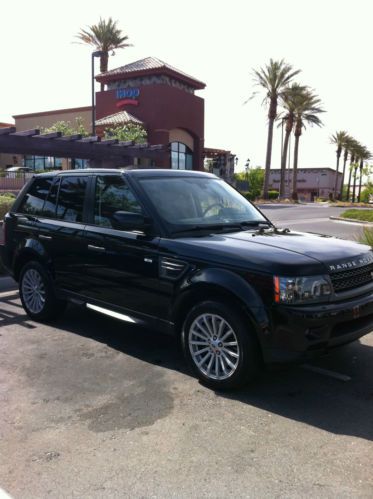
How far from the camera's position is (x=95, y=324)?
6176 mm

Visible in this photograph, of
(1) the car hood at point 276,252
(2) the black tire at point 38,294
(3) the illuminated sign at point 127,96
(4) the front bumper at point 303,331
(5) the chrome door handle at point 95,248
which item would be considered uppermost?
(3) the illuminated sign at point 127,96

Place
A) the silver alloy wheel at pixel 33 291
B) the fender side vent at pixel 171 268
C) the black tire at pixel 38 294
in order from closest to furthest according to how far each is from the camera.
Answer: the fender side vent at pixel 171 268
the black tire at pixel 38 294
the silver alloy wheel at pixel 33 291

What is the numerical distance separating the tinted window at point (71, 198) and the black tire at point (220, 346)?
2075mm

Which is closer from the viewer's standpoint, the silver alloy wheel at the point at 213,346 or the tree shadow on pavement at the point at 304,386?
the tree shadow on pavement at the point at 304,386

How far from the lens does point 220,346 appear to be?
4.14 meters

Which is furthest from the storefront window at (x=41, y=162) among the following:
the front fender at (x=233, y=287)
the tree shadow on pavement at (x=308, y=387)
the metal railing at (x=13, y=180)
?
the front fender at (x=233, y=287)

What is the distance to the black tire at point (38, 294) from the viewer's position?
19.7ft

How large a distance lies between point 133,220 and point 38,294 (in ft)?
7.58

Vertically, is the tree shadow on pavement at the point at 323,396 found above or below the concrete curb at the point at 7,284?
above

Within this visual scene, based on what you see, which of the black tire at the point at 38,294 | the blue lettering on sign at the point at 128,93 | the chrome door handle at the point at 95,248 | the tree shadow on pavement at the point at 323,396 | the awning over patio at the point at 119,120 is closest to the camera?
the tree shadow on pavement at the point at 323,396

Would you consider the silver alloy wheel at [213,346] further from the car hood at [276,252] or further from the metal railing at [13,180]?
the metal railing at [13,180]

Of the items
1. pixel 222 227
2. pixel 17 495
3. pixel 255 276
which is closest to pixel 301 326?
pixel 255 276

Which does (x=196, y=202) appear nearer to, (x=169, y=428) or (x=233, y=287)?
(x=233, y=287)

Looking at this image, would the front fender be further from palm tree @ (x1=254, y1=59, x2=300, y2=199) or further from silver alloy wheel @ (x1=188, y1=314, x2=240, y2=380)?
palm tree @ (x1=254, y1=59, x2=300, y2=199)
